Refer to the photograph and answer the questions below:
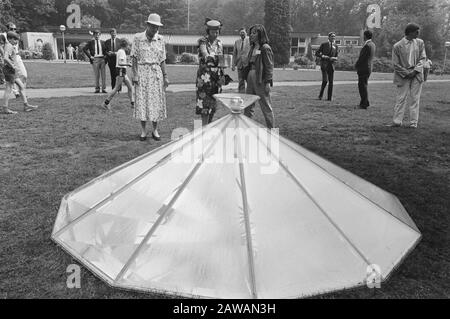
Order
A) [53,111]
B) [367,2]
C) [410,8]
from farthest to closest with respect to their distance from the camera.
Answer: [367,2] < [410,8] < [53,111]

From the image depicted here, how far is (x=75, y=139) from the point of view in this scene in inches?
324

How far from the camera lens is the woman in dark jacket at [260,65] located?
25.1 ft

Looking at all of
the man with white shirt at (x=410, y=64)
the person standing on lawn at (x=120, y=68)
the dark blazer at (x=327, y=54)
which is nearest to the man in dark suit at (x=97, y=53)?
the person standing on lawn at (x=120, y=68)

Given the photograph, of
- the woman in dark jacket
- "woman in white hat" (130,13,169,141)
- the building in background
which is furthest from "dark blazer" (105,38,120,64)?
the building in background

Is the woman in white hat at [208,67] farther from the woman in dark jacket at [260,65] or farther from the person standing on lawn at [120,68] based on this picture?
the person standing on lawn at [120,68]

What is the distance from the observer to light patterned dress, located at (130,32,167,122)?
7363mm

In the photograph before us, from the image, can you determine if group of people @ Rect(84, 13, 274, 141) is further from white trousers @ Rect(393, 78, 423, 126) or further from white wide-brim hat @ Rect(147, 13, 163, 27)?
white trousers @ Rect(393, 78, 423, 126)

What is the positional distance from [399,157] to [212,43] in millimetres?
3886

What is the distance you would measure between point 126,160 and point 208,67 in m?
2.25

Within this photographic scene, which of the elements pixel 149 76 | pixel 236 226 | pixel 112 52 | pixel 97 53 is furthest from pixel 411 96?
pixel 97 53

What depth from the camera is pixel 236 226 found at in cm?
337

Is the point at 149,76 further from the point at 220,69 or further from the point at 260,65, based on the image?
the point at 260,65
